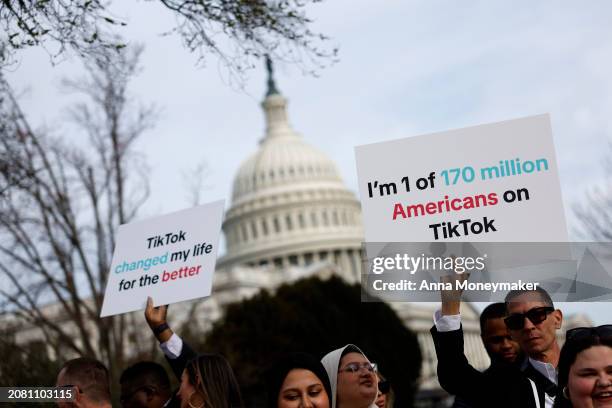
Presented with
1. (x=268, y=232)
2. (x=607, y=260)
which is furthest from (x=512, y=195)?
(x=268, y=232)

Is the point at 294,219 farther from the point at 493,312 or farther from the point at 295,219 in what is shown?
the point at 493,312

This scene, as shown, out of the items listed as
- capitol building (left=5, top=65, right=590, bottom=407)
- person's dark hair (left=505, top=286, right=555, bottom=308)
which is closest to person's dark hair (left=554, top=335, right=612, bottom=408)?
person's dark hair (left=505, top=286, right=555, bottom=308)

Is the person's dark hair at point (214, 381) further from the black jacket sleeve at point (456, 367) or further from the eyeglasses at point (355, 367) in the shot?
the black jacket sleeve at point (456, 367)

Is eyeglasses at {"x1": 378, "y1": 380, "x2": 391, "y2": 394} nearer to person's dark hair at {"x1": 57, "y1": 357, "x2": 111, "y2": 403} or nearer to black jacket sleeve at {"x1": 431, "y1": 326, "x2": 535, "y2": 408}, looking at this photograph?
black jacket sleeve at {"x1": 431, "y1": 326, "x2": 535, "y2": 408}

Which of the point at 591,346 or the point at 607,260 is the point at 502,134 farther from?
the point at 591,346

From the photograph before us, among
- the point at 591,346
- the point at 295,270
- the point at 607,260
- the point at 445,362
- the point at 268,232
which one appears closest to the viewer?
the point at 591,346

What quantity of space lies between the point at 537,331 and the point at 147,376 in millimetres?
2034

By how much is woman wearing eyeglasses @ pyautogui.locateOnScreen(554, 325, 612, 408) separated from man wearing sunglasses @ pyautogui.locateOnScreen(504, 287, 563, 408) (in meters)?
1.20

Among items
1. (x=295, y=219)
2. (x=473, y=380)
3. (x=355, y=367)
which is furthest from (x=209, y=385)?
(x=295, y=219)

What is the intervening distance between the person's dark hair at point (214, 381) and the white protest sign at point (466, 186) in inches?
44.3

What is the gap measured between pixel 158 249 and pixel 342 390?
1.84m

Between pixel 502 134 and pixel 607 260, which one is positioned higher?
pixel 502 134

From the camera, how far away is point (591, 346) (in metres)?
3.86

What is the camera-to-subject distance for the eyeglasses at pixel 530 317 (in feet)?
16.9
